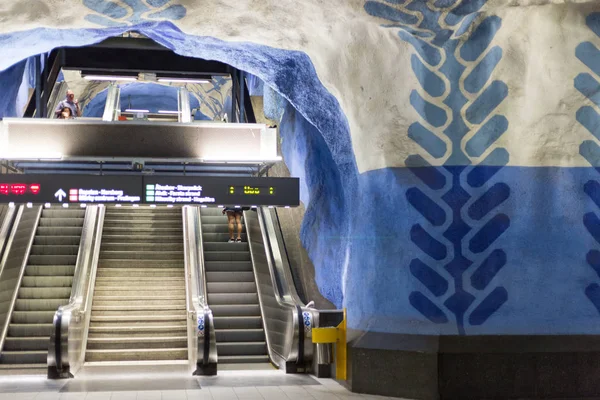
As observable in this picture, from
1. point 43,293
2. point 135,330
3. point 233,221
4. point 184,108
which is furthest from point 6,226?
point 184,108

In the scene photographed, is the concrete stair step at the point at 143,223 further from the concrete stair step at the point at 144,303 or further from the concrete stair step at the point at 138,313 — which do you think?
the concrete stair step at the point at 138,313

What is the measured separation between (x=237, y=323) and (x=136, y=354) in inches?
65.8

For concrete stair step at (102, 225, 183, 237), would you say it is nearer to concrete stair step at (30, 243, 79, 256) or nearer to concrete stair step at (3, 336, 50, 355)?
concrete stair step at (30, 243, 79, 256)

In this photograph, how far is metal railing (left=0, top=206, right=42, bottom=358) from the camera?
12.7 meters

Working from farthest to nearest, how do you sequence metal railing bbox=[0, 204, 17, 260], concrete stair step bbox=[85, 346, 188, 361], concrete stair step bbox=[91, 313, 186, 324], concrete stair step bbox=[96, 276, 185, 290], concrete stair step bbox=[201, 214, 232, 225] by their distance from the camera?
concrete stair step bbox=[201, 214, 232, 225] < metal railing bbox=[0, 204, 17, 260] < concrete stair step bbox=[96, 276, 185, 290] < concrete stair step bbox=[91, 313, 186, 324] < concrete stair step bbox=[85, 346, 188, 361]

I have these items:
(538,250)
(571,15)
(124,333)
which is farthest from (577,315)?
(124,333)

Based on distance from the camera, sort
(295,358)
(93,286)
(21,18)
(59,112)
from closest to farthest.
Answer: (21,18), (295,358), (93,286), (59,112)

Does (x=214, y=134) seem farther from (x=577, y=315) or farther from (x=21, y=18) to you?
(x=577, y=315)

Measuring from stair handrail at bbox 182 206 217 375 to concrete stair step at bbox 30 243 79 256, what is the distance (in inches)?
80.8

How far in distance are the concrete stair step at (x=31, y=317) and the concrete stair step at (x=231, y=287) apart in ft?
8.89

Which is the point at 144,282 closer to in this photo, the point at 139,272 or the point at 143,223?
the point at 139,272

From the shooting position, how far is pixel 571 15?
8.36m

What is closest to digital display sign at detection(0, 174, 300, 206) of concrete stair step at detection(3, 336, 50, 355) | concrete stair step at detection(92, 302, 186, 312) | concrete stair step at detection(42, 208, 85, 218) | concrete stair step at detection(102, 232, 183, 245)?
concrete stair step at detection(3, 336, 50, 355)

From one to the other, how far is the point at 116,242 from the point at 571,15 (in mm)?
10177
